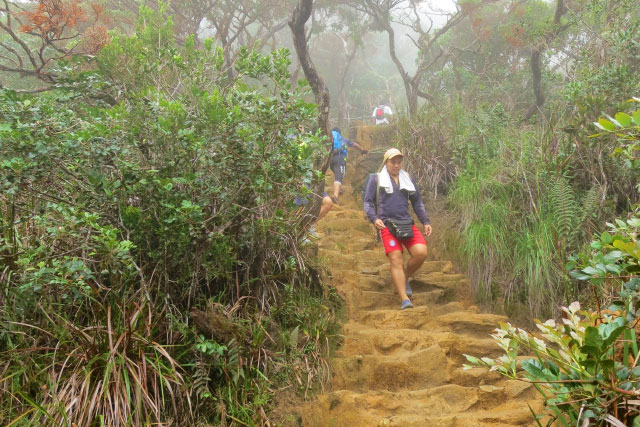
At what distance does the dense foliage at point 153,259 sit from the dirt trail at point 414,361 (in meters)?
0.34

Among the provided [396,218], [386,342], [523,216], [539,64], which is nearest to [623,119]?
[386,342]

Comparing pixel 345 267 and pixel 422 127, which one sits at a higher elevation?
pixel 422 127

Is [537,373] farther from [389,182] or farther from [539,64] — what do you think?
[539,64]

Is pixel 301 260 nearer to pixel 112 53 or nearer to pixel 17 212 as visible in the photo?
pixel 17 212

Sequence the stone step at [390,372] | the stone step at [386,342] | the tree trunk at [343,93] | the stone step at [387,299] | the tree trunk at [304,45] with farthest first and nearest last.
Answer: the tree trunk at [343,93], the tree trunk at [304,45], the stone step at [387,299], the stone step at [386,342], the stone step at [390,372]

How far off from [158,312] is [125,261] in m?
0.60

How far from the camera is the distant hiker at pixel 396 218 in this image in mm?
5210

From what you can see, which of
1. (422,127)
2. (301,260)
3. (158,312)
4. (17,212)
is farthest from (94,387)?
(422,127)

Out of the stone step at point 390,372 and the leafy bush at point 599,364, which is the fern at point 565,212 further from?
the leafy bush at point 599,364

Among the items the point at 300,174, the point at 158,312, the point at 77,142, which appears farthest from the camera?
the point at 300,174

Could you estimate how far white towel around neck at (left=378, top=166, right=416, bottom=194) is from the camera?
5500mm

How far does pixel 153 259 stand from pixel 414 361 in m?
2.34

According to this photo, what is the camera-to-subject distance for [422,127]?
840 cm

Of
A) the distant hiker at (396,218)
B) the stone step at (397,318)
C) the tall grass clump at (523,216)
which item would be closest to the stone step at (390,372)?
the stone step at (397,318)
